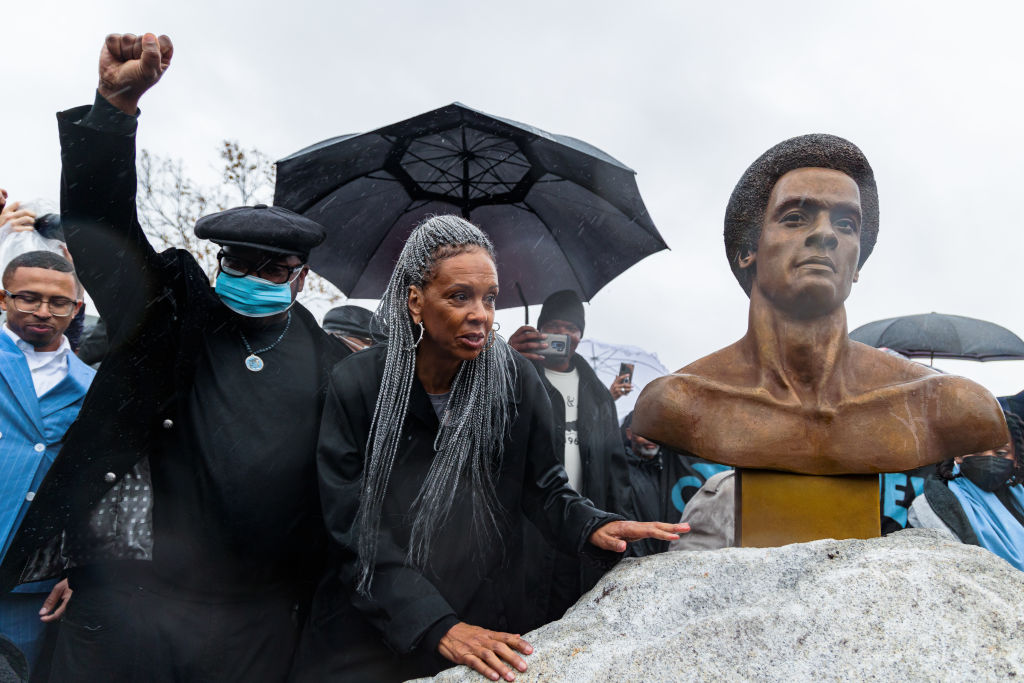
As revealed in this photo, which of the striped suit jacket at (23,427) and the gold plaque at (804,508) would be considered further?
the striped suit jacket at (23,427)

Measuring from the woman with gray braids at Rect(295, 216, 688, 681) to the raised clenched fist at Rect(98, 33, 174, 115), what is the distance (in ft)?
2.82

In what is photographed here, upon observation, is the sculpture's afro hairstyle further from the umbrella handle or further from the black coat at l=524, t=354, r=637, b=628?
the umbrella handle

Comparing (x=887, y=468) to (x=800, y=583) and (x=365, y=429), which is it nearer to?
(x=800, y=583)

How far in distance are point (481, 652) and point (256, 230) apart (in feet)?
4.85

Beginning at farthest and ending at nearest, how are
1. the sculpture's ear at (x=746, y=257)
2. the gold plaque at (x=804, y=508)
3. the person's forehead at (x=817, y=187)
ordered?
the sculpture's ear at (x=746, y=257)
the person's forehead at (x=817, y=187)
the gold plaque at (x=804, y=508)

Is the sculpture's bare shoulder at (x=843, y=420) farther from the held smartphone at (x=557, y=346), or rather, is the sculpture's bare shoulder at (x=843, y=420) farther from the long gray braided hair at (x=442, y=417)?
the held smartphone at (x=557, y=346)

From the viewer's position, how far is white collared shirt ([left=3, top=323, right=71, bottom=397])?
2984mm

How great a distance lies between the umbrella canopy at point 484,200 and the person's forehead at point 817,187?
0.93 metres

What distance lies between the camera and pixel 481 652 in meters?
1.91

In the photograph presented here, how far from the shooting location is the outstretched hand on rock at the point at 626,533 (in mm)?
2145

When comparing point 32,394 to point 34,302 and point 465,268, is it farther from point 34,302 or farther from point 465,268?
point 465,268

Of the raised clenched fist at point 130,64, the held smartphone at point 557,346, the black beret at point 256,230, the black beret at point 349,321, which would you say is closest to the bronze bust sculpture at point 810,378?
the held smartphone at point 557,346

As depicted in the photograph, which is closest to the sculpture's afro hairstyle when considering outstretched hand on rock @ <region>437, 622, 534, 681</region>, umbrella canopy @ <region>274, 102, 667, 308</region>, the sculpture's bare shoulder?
the sculpture's bare shoulder

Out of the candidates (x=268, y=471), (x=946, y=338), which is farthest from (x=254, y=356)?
(x=946, y=338)
